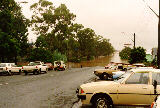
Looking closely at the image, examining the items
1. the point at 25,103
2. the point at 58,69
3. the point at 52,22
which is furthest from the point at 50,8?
the point at 25,103

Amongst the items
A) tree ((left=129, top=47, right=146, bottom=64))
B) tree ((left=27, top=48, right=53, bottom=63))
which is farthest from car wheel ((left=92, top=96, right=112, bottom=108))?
tree ((left=27, top=48, right=53, bottom=63))

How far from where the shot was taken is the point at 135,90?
8914 mm

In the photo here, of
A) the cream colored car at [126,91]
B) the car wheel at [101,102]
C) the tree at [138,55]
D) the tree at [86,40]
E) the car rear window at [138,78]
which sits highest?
the tree at [86,40]

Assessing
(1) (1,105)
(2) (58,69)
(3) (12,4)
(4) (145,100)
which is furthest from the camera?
(2) (58,69)

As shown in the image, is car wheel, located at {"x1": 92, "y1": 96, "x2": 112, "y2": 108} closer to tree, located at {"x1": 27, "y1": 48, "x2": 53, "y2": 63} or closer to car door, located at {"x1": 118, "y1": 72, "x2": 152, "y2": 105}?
car door, located at {"x1": 118, "y1": 72, "x2": 152, "y2": 105}

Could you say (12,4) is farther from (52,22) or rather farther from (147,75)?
(147,75)

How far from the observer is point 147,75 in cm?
900

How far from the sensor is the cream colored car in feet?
29.2

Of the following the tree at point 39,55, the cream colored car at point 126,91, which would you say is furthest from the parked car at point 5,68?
the cream colored car at point 126,91

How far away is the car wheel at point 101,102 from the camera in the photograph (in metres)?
9.14

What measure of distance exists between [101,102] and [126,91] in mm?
933

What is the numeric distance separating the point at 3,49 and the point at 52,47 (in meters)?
39.5

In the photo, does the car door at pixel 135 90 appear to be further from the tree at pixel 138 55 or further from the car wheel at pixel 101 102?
the tree at pixel 138 55

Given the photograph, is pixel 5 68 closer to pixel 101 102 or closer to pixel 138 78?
pixel 101 102
